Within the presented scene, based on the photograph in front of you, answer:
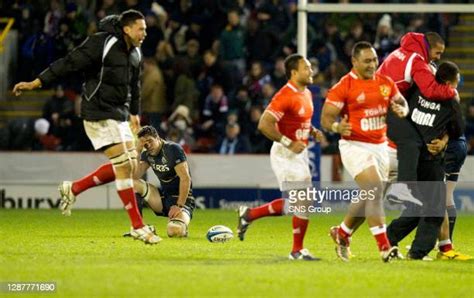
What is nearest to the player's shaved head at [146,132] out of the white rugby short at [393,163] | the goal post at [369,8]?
the white rugby short at [393,163]

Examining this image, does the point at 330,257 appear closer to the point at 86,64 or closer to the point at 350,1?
the point at 86,64

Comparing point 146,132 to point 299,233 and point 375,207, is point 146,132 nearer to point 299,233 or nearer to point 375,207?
point 299,233

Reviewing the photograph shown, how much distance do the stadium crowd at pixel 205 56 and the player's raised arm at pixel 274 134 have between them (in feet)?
35.4

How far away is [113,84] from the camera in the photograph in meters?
14.1

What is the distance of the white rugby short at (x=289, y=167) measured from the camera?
44.4ft

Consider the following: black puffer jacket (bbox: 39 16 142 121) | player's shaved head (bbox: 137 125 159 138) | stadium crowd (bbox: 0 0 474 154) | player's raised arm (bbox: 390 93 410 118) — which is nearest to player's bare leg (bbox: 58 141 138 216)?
black puffer jacket (bbox: 39 16 142 121)

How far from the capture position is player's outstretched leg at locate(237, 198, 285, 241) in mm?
14266

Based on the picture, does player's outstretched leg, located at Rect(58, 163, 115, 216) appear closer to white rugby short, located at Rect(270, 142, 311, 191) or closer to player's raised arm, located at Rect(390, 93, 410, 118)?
white rugby short, located at Rect(270, 142, 311, 191)

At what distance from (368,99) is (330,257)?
179 cm

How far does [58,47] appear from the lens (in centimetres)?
2683

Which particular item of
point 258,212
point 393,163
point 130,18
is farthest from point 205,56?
point 393,163

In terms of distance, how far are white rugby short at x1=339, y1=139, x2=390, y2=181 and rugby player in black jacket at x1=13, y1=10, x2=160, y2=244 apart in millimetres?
2237

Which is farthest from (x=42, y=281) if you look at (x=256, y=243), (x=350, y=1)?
(x=350, y=1)

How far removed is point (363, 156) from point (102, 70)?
2907 mm
